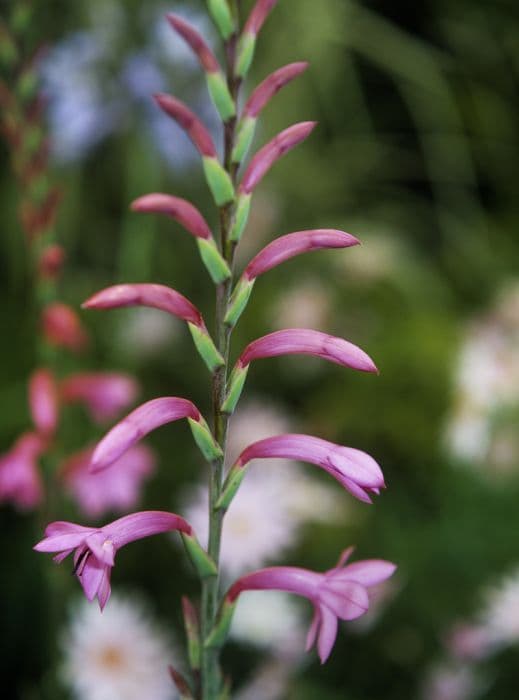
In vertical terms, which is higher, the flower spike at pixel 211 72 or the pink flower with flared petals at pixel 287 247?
the flower spike at pixel 211 72

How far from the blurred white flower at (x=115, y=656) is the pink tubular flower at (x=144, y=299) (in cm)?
42

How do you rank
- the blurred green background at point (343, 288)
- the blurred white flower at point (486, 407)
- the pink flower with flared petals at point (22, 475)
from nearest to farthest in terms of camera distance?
1. the pink flower with flared petals at point (22, 475)
2. the blurred green background at point (343, 288)
3. the blurred white flower at point (486, 407)

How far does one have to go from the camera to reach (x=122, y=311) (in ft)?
3.57

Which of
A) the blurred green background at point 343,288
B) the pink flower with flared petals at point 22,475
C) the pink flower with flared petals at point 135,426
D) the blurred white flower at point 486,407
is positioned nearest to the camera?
the pink flower with flared petals at point 135,426

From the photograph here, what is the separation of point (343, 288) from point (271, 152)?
86 cm

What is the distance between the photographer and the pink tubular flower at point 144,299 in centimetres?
33

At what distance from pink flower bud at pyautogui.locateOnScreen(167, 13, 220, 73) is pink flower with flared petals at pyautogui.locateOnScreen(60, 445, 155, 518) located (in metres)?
0.35

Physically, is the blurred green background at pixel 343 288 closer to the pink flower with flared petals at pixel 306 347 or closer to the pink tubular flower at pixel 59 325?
the pink tubular flower at pixel 59 325

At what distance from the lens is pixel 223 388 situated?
356mm

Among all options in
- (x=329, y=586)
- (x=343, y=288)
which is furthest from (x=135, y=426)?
(x=343, y=288)

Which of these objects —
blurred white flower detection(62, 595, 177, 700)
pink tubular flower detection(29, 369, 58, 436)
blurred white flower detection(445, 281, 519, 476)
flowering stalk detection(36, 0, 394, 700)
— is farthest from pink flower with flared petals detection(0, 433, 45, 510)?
blurred white flower detection(445, 281, 519, 476)

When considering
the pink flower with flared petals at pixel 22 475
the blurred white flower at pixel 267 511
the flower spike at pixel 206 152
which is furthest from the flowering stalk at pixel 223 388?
the blurred white flower at pixel 267 511

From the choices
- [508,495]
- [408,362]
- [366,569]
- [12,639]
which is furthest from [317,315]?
[366,569]

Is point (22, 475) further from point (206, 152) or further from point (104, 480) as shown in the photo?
point (206, 152)
